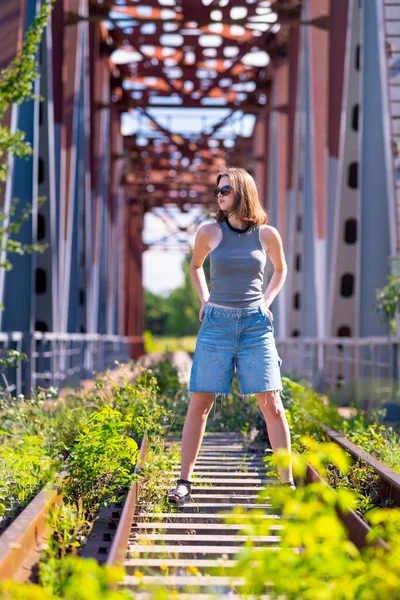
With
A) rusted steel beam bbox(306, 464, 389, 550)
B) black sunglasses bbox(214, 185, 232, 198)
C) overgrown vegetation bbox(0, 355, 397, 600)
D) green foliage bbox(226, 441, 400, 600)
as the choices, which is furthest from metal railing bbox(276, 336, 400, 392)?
green foliage bbox(226, 441, 400, 600)

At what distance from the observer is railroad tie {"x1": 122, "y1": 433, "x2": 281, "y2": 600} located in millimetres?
3213

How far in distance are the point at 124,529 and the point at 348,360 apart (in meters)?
7.67

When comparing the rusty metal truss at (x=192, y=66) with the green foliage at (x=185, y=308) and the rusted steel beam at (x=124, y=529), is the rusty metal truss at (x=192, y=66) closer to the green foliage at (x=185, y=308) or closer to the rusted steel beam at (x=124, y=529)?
the rusted steel beam at (x=124, y=529)

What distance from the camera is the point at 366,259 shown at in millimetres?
10938

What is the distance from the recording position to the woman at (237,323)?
14.6 ft

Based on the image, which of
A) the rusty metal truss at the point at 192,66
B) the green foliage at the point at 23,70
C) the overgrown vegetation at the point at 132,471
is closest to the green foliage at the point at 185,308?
the rusty metal truss at the point at 192,66

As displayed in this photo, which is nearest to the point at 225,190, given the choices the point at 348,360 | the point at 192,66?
the point at 348,360

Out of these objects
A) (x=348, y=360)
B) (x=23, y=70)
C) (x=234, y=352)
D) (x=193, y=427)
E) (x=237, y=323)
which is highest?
(x=23, y=70)

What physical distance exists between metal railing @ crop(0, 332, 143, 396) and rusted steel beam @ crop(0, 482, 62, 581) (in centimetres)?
205

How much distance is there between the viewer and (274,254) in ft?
15.1

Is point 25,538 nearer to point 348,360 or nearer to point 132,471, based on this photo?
point 132,471

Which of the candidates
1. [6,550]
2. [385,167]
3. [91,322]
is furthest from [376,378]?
[91,322]

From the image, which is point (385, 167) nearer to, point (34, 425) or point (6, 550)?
point (34, 425)

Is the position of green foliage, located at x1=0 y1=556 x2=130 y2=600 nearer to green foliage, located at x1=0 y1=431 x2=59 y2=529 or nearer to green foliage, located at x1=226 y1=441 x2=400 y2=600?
green foliage, located at x1=226 y1=441 x2=400 y2=600
